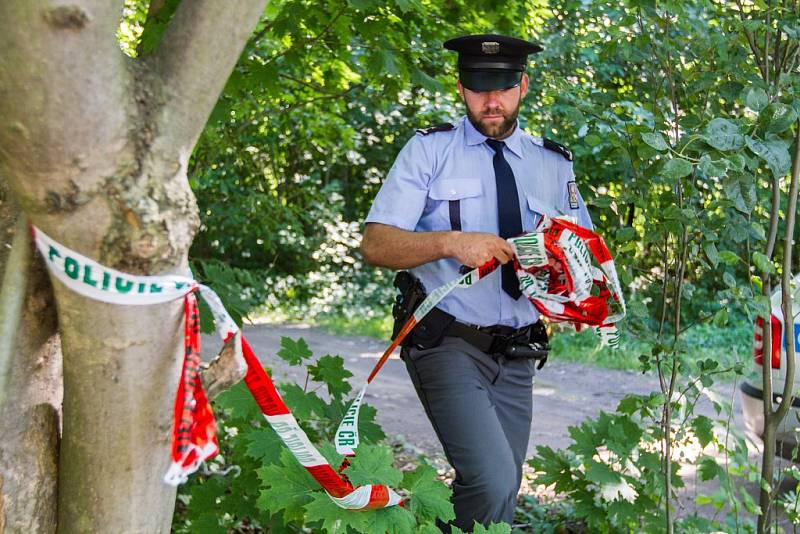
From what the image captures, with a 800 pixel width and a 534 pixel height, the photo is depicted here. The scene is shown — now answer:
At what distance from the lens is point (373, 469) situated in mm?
2531

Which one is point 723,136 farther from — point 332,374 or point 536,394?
point 536,394

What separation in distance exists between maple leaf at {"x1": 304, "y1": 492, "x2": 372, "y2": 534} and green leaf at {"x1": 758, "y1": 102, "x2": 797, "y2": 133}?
1.63 m

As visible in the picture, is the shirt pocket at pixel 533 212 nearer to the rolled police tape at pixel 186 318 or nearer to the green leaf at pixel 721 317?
the green leaf at pixel 721 317

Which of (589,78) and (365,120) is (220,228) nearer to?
(365,120)

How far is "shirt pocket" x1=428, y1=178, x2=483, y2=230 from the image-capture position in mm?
3500

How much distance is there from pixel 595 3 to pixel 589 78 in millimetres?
6373

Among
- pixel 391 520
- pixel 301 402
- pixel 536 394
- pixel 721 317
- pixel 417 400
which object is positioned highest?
pixel 721 317

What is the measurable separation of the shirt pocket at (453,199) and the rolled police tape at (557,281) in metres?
0.28

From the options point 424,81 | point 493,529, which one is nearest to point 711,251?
point 493,529

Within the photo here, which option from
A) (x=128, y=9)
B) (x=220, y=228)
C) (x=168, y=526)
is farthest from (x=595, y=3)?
(x=220, y=228)

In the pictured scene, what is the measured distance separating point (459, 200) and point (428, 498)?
4.13ft

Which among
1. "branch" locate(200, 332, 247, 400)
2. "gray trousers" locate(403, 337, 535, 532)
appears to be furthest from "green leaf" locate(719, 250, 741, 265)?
"branch" locate(200, 332, 247, 400)

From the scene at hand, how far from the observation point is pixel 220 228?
12859 mm

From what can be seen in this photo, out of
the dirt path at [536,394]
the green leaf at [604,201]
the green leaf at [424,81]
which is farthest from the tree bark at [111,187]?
the dirt path at [536,394]
